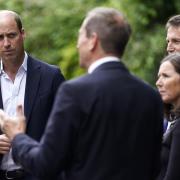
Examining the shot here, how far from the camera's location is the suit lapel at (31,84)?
6.43m

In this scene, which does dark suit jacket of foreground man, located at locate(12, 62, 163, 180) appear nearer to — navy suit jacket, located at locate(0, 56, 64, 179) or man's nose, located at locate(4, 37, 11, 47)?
navy suit jacket, located at locate(0, 56, 64, 179)

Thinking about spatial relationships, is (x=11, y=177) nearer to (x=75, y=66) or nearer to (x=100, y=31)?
(x=100, y=31)

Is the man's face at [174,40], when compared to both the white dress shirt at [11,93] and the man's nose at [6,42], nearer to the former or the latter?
the white dress shirt at [11,93]

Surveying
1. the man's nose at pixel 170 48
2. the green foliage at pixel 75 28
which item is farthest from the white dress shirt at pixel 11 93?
the green foliage at pixel 75 28

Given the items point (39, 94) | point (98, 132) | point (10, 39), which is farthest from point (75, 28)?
point (98, 132)

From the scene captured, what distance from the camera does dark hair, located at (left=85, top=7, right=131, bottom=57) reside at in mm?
4840

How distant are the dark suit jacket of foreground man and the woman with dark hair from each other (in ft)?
1.79

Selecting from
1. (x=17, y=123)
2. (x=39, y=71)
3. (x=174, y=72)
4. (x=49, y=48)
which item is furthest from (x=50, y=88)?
(x=49, y=48)

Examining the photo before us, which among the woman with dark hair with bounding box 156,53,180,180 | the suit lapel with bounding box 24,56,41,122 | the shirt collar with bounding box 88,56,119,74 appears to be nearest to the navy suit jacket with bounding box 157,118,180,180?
the woman with dark hair with bounding box 156,53,180,180

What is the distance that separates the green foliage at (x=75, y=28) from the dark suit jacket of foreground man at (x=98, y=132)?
1072 cm

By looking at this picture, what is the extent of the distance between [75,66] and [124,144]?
40.5 ft

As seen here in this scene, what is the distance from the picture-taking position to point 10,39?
6562mm

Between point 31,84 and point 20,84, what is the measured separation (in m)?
0.10

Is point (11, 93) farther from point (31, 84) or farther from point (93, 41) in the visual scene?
point (93, 41)
